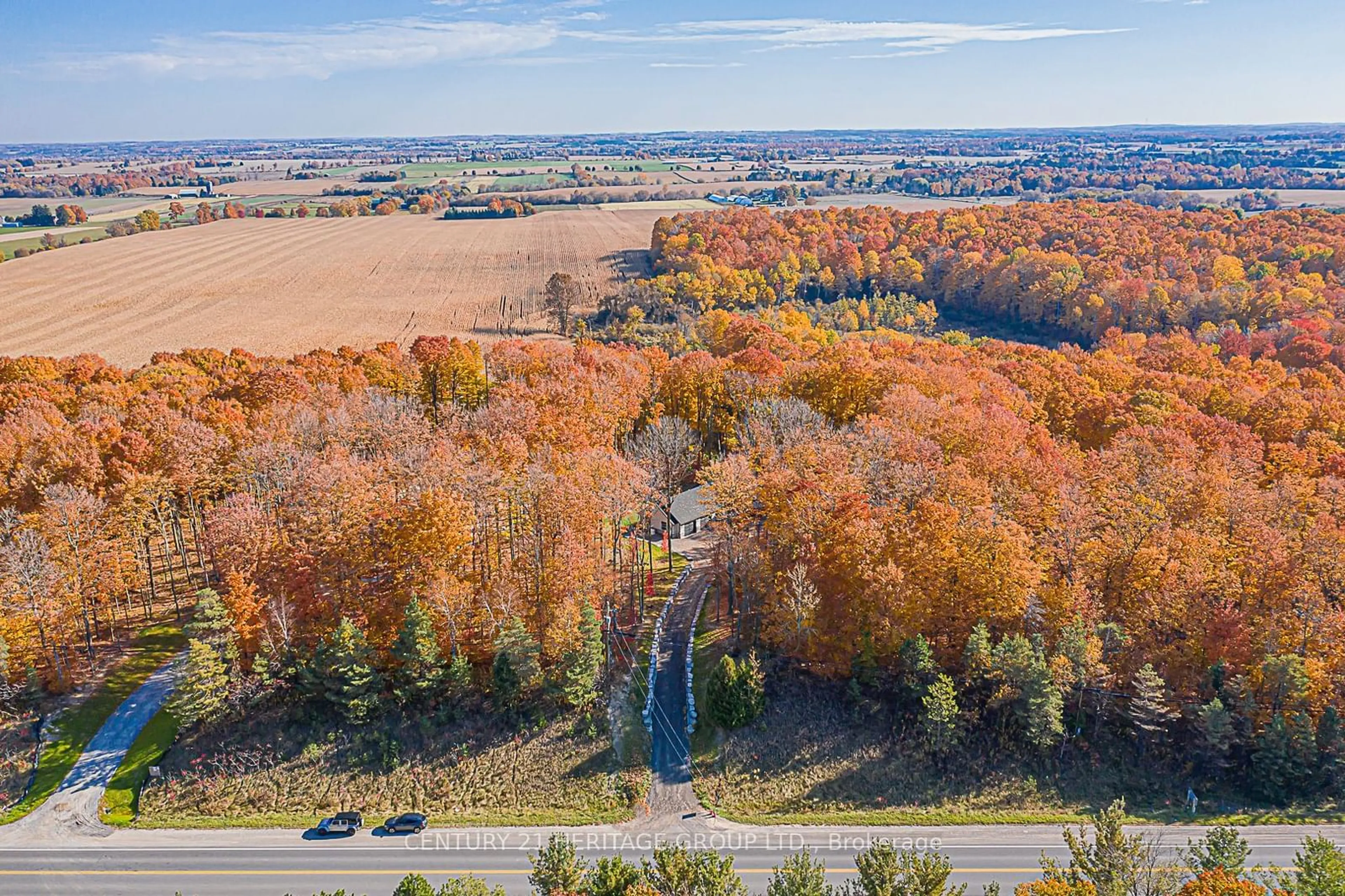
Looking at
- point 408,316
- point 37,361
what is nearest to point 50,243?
point 408,316

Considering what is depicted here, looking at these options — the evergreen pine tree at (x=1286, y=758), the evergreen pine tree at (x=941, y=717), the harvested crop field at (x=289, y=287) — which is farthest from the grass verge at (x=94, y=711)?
the harvested crop field at (x=289, y=287)

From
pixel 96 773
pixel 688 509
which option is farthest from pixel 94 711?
pixel 688 509

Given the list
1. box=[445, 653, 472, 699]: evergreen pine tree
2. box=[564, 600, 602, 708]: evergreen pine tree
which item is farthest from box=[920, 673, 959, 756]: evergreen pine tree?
box=[445, 653, 472, 699]: evergreen pine tree

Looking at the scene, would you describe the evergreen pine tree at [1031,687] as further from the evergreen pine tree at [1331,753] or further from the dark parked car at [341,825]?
the dark parked car at [341,825]

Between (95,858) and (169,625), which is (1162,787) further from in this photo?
(169,625)

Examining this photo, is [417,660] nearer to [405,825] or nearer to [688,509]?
[405,825]
